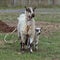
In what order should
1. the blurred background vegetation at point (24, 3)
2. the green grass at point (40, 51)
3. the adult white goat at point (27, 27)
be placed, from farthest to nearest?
the blurred background vegetation at point (24, 3)
the adult white goat at point (27, 27)
the green grass at point (40, 51)

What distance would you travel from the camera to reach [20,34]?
1316 cm

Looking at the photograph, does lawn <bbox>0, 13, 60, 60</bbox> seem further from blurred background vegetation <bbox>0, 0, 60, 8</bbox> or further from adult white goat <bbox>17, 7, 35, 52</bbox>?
blurred background vegetation <bbox>0, 0, 60, 8</bbox>

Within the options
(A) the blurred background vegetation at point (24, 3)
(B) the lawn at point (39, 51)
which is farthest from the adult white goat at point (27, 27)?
(A) the blurred background vegetation at point (24, 3)

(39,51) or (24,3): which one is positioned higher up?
(39,51)

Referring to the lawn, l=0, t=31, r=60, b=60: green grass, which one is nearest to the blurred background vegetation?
the lawn

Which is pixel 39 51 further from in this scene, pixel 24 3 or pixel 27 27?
pixel 24 3

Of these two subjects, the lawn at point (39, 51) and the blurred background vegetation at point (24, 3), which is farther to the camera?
the blurred background vegetation at point (24, 3)

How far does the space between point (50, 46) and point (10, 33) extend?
3568mm

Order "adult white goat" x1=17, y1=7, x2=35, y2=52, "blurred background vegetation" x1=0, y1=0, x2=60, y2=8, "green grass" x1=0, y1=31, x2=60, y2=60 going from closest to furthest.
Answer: "green grass" x1=0, y1=31, x2=60, y2=60, "adult white goat" x1=17, y1=7, x2=35, y2=52, "blurred background vegetation" x1=0, y1=0, x2=60, y2=8

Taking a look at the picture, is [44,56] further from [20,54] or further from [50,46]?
[50,46]

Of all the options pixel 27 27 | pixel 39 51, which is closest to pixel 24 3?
pixel 39 51

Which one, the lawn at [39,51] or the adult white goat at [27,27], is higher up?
the adult white goat at [27,27]

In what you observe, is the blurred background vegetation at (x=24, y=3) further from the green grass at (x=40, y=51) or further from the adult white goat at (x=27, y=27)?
the adult white goat at (x=27, y=27)

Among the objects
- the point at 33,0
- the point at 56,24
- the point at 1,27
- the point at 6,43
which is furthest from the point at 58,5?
the point at 6,43
